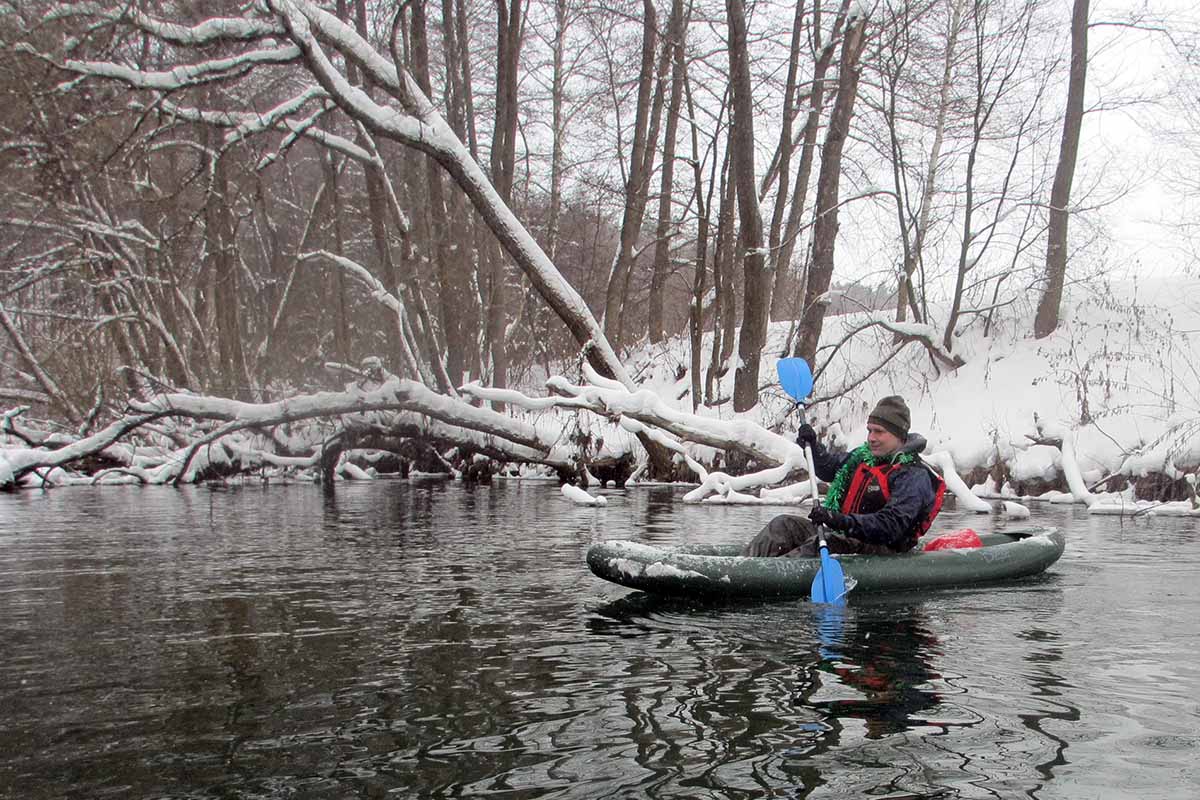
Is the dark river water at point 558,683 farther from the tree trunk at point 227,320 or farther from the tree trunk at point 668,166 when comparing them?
the tree trunk at point 668,166

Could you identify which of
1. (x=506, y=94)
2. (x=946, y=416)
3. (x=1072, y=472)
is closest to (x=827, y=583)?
(x=1072, y=472)

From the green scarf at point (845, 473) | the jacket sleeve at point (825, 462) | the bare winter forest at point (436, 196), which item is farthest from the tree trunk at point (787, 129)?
the green scarf at point (845, 473)

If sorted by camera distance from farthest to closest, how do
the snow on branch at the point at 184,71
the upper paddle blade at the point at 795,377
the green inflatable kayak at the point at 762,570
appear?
the snow on branch at the point at 184,71, the upper paddle blade at the point at 795,377, the green inflatable kayak at the point at 762,570

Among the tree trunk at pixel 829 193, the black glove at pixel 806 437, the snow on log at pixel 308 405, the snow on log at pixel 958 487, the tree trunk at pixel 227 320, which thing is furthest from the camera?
the tree trunk at pixel 227 320

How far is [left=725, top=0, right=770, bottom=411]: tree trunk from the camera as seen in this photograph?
43.9 feet

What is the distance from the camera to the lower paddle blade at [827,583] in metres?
5.41

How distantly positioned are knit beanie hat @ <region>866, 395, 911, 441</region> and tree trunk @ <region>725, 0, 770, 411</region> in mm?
7970

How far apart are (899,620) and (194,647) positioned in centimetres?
324

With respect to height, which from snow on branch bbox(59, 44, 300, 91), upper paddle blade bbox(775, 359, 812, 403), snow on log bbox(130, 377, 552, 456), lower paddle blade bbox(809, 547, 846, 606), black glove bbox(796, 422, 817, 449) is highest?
snow on branch bbox(59, 44, 300, 91)

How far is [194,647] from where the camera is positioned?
14.3 ft

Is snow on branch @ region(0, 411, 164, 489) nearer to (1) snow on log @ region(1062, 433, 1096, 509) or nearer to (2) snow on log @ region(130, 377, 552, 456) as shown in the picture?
(2) snow on log @ region(130, 377, 552, 456)

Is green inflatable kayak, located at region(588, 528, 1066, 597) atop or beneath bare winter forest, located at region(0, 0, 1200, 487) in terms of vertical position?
beneath

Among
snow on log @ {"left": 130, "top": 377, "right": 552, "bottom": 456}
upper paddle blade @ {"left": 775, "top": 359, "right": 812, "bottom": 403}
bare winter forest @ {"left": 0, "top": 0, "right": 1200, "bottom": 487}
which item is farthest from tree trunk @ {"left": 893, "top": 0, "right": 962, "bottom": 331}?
upper paddle blade @ {"left": 775, "top": 359, "right": 812, "bottom": 403}

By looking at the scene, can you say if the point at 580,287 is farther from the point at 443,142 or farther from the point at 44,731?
the point at 44,731
